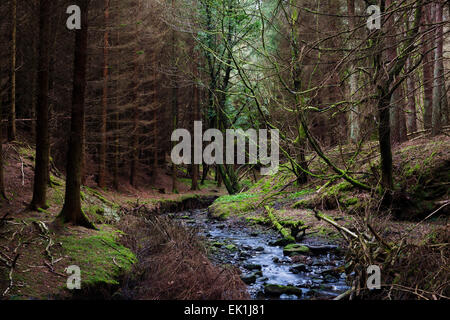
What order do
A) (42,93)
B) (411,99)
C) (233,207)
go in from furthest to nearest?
(233,207), (42,93), (411,99)

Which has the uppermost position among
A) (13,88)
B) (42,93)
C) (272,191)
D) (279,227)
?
(13,88)

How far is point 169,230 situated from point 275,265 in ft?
8.32

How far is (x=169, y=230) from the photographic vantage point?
7.71m

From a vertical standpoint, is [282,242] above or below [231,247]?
above

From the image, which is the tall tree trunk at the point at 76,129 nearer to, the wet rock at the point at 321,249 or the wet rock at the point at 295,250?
the wet rock at the point at 295,250

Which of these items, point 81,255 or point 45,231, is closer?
point 81,255

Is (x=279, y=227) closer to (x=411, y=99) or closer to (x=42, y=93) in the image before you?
(x=411, y=99)

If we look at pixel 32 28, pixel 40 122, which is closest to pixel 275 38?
pixel 32 28

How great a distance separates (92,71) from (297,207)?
1255cm

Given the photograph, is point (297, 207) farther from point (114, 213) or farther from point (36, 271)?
point (36, 271)

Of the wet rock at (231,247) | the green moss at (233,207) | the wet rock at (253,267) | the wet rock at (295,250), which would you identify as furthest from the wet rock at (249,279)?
the green moss at (233,207)

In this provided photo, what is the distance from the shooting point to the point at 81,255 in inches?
235

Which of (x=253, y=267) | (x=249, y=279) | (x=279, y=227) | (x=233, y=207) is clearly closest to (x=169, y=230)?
(x=253, y=267)

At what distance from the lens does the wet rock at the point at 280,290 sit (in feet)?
17.7
